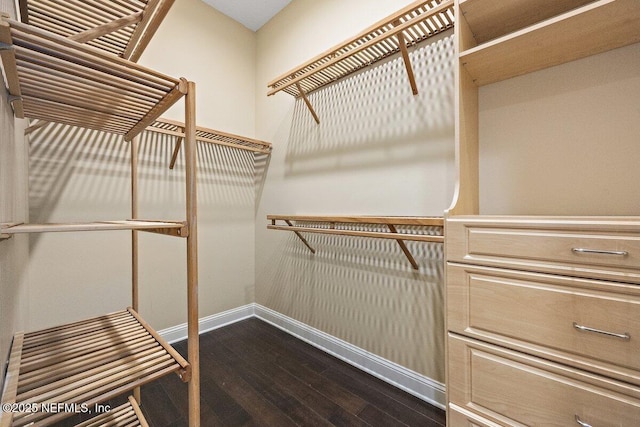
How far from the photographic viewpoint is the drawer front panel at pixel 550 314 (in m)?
0.68

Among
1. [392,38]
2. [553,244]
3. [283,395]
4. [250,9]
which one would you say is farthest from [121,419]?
[250,9]

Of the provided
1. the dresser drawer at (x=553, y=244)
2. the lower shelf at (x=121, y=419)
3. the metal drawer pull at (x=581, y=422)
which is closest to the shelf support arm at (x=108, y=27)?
the dresser drawer at (x=553, y=244)

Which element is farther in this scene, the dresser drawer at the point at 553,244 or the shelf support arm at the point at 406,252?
the shelf support arm at the point at 406,252

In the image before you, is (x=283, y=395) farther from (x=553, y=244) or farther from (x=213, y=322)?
(x=553, y=244)

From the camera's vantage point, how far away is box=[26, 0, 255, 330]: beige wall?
1.51 m

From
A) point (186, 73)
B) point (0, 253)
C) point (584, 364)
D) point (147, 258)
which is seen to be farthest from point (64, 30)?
point (584, 364)

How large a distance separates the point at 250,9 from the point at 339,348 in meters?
2.74

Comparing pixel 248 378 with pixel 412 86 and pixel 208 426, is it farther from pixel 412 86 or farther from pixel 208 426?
pixel 412 86

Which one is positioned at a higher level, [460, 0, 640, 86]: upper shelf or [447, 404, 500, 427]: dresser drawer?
[460, 0, 640, 86]: upper shelf

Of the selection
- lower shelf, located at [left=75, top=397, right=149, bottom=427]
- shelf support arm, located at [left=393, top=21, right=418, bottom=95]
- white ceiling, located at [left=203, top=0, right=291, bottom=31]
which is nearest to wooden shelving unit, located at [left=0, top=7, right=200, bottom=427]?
lower shelf, located at [left=75, top=397, right=149, bottom=427]

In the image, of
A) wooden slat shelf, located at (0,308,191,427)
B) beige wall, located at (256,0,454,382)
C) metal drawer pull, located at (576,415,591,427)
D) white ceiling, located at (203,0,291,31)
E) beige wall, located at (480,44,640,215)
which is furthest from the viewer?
white ceiling, located at (203,0,291,31)

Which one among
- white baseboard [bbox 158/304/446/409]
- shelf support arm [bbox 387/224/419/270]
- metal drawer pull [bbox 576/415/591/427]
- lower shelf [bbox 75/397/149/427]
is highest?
shelf support arm [bbox 387/224/419/270]

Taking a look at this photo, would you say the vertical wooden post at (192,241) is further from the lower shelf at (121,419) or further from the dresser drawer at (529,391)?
the dresser drawer at (529,391)

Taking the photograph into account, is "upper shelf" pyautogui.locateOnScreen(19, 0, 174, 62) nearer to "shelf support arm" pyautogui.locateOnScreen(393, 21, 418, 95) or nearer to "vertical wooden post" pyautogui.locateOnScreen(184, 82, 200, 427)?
"vertical wooden post" pyautogui.locateOnScreen(184, 82, 200, 427)
